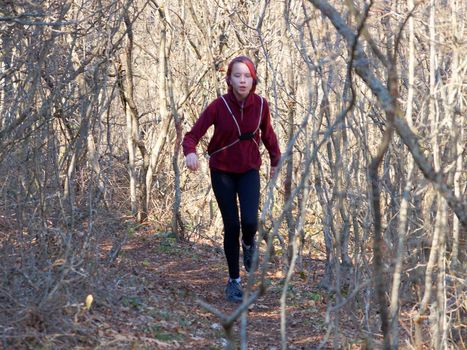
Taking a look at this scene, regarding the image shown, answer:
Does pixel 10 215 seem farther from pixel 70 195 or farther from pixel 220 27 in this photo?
pixel 220 27

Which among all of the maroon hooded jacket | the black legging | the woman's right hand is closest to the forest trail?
the black legging

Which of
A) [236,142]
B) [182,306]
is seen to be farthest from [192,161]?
[182,306]

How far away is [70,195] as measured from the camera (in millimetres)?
5082

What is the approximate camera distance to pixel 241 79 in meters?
5.93

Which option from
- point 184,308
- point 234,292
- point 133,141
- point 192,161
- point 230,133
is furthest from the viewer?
point 133,141

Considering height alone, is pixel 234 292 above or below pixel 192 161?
below

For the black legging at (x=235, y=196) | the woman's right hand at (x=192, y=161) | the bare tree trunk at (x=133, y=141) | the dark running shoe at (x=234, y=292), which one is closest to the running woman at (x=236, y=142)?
the black legging at (x=235, y=196)

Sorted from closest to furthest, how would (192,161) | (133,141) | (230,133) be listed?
(192,161)
(230,133)
(133,141)

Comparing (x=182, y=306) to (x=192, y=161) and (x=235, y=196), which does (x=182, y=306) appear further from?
(x=192, y=161)

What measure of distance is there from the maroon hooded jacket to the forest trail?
1110 millimetres

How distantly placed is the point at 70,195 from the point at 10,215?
0.65 metres

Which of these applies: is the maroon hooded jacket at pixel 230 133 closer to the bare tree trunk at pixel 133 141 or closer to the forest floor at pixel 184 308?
the forest floor at pixel 184 308

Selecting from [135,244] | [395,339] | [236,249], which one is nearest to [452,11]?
[395,339]

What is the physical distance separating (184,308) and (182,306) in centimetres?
5
